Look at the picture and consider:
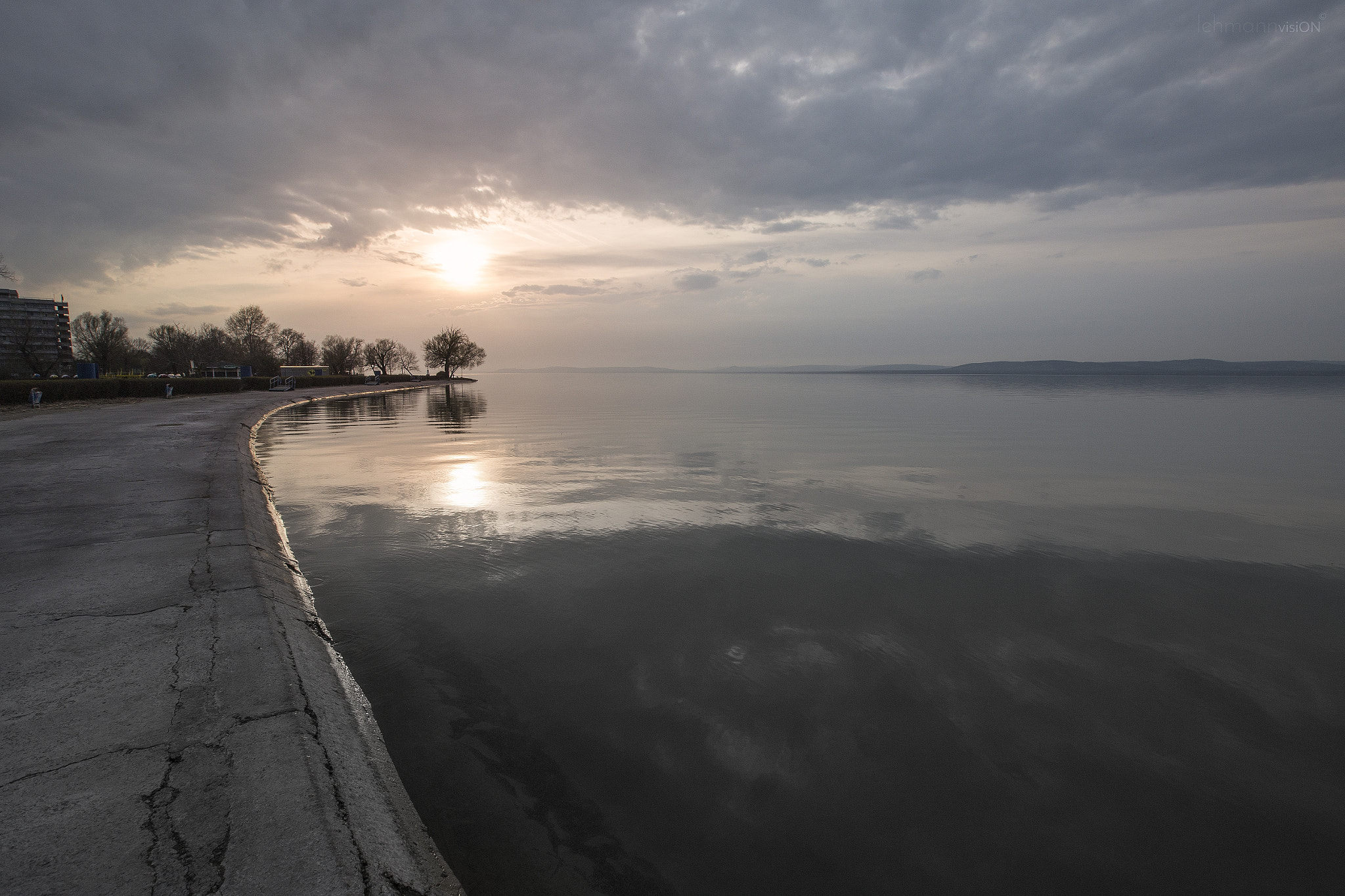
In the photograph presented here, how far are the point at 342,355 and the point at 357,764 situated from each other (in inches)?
5124

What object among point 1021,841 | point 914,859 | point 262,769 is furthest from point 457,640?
point 1021,841

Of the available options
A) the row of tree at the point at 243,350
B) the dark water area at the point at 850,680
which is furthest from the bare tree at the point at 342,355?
the dark water area at the point at 850,680

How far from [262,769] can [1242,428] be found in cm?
3654

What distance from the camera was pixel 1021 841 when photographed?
3.72 m

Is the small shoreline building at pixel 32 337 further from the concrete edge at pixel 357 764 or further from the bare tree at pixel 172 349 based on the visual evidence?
the concrete edge at pixel 357 764

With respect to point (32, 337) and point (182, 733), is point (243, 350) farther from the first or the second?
point (182, 733)

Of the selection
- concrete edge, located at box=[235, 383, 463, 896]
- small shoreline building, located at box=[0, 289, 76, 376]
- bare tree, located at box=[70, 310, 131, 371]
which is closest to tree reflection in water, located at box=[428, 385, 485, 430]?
concrete edge, located at box=[235, 383, 463, 896]

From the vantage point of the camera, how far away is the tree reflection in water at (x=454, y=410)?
98.3 ft

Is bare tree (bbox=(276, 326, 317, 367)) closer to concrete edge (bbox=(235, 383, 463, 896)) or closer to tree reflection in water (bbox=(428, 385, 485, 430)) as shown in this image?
tree reflection in water (bbox=(428, 385, 485, 430))

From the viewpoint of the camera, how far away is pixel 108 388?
121 ft

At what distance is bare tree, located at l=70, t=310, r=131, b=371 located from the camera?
78625mm

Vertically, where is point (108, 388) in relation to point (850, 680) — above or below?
above

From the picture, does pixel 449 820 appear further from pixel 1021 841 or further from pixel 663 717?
pixel 1021 841

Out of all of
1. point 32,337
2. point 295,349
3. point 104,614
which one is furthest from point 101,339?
point 104,614
